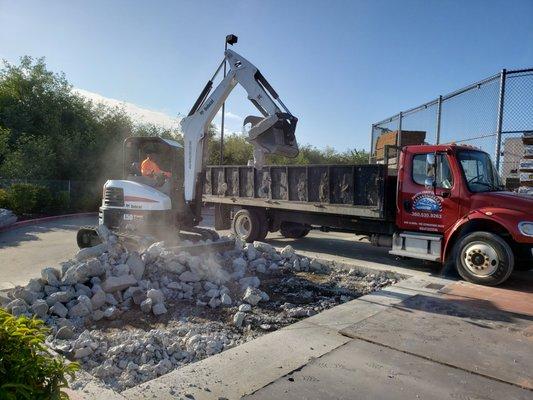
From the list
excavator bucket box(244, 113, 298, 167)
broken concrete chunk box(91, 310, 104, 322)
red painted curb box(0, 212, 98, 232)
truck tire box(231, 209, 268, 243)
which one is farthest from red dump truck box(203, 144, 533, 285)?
red painted curb box(0, 212, 98, 232)

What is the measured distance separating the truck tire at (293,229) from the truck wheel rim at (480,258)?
492cm

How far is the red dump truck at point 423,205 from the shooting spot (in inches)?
282

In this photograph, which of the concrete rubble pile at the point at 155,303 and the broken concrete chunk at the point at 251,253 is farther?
the broken concrete chunk at the point at 251,253

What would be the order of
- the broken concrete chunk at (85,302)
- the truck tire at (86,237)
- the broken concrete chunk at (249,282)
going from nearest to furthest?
the broken concrete chunk at (85,302), the broken concrete chunk at (249,282), the truck tire at (86,237)

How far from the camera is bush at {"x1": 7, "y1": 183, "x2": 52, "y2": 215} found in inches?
609

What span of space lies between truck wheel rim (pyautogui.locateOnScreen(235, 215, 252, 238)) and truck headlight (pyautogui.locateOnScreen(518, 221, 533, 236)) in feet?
21.1

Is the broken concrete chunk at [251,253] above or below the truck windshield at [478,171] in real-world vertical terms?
below

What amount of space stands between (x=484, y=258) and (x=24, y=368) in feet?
23.8

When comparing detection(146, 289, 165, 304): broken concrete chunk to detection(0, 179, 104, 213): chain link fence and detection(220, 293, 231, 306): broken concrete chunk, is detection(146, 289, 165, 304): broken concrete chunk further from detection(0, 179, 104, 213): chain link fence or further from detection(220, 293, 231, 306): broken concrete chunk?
detection(0, 179, 104, 213): chain link fence

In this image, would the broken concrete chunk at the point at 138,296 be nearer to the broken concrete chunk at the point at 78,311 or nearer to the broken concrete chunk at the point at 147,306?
the broken concrete chunk at the point at 147,306

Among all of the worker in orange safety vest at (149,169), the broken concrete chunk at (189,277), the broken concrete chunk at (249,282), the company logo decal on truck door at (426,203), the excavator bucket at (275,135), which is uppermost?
the excavator bucket at (275,135)

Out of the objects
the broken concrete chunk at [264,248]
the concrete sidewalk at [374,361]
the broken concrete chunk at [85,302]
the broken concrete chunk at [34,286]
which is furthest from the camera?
the broken concrete chunk at [264,248]

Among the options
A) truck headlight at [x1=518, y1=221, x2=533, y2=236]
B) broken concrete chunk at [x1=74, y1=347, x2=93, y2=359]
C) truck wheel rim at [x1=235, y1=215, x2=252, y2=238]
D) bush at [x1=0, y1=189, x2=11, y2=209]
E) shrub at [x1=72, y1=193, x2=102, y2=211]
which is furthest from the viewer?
shrub at [x1=72, y1=193, x2=102, y2=211]

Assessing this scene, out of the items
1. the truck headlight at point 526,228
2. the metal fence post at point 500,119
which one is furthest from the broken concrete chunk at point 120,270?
the metal fence post at point 500,119
